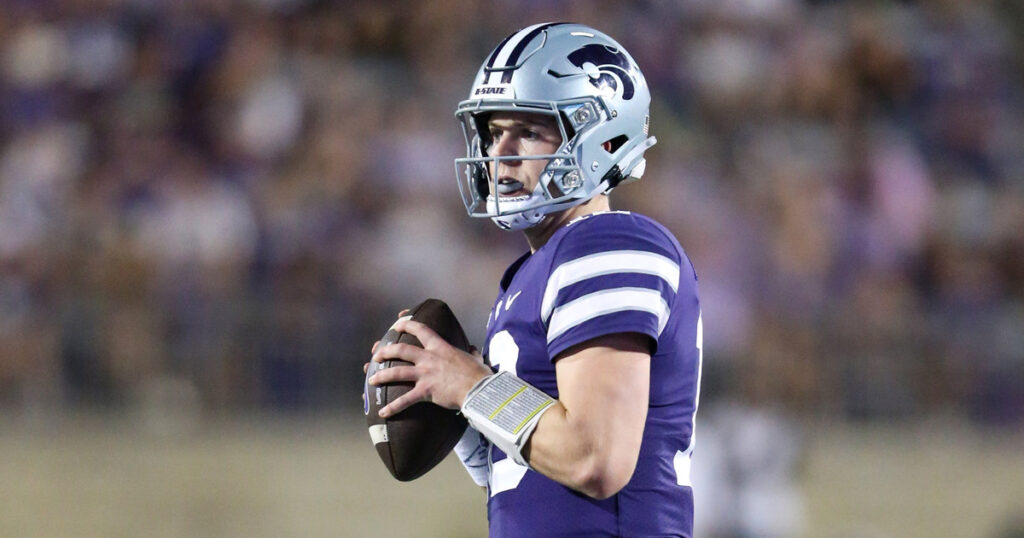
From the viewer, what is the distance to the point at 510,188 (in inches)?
107

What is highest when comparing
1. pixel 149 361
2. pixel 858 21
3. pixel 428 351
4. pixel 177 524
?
pixel 858 21

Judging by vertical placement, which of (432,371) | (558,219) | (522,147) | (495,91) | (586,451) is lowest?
(586,451)

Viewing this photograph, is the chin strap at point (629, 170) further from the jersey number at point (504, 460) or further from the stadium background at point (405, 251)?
the stadium background at point (405, 251)

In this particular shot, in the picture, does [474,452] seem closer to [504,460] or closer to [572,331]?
[504,460]

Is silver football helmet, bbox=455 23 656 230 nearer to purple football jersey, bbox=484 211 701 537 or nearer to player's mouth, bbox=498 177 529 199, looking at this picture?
player's mouth, bbox=498 177 529 199

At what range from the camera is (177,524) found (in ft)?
21.4

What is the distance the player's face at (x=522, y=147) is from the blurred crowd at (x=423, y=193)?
370cm

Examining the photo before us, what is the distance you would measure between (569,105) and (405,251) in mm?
4671

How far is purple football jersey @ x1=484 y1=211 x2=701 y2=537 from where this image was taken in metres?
2.34

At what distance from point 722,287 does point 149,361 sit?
301 centimetres

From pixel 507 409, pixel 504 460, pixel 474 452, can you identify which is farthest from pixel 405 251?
pixel 507 409

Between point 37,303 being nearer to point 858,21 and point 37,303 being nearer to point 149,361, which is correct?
point 149,361

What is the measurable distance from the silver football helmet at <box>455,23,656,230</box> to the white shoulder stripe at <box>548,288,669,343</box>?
37 cm

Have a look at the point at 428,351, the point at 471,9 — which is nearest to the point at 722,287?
the point at 471,9
